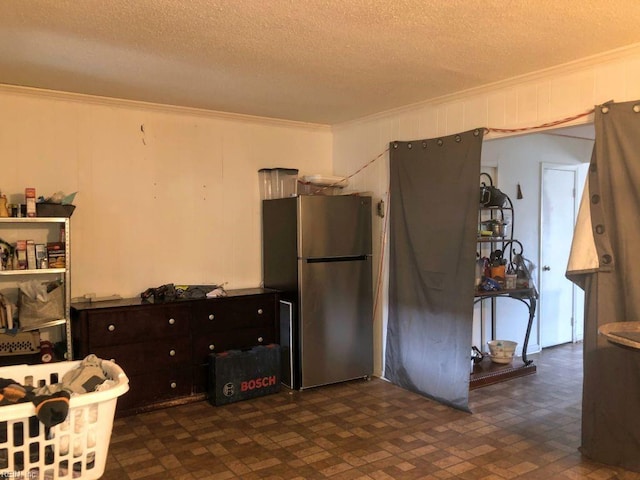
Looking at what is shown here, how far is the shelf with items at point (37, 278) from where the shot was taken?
11.4 feet

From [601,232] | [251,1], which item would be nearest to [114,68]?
[251,1]

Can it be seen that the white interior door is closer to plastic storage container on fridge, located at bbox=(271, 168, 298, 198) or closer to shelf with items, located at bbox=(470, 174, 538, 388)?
shelf with items, located at bbox=(470, 174, 538, 388)

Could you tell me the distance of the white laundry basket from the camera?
1673mm

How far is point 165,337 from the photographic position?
3.93m

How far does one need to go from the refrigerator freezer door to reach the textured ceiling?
33.9 inches

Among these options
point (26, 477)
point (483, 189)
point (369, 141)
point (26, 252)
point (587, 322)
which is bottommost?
point (26, 477)

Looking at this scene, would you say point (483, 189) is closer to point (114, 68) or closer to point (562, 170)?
point (562, 170)

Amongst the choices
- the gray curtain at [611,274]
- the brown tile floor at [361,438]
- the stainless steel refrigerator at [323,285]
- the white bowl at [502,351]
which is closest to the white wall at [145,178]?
the stainless steel refrigerator at [323,285]

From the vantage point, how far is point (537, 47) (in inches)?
116

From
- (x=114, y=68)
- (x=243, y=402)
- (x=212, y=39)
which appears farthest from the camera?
(x=243, y=402)

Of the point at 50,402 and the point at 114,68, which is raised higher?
the point at 114,68

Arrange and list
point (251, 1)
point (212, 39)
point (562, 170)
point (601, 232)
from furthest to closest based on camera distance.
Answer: point (562, 170) → point (601, 232) → point (212, 39) → point (251, 1)

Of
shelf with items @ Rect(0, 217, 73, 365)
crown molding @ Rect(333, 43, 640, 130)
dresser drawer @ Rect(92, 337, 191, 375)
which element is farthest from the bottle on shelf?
crown molding @ Rect(333, 43, 640, 130)

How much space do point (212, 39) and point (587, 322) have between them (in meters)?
2.67
